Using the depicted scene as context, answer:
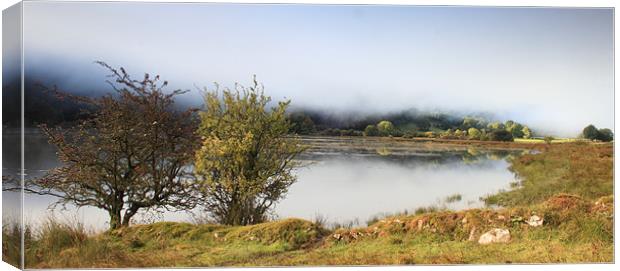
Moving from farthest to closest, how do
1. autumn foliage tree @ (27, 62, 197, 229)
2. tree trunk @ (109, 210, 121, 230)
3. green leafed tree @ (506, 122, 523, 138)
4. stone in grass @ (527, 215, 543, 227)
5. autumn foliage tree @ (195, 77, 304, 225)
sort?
green leafed tree @ (506, 122, 523, 138) → stone in grass @ (527, 215, 543, 227) → autumn foliage tree @ (195, 77, 304, 225) → tree trunk @ (109, 210, 121, 230) → autumn foliage tree @ (27, 62, 197, 229)

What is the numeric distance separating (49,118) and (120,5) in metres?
1.68

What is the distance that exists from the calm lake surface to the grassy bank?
6.3 inches

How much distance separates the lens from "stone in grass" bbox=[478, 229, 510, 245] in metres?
12.6

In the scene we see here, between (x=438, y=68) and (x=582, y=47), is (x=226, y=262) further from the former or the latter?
(x=582, y=47)

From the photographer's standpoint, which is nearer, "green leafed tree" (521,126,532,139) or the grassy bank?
the grassy bank

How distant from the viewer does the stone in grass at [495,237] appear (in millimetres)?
12570

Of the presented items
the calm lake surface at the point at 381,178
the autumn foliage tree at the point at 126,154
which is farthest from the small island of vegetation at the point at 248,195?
the calm lake surface at the point at 381,178

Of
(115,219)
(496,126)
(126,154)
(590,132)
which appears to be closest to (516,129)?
(496,126)

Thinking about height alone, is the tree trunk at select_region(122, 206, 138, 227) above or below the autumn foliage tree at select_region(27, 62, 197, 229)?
below

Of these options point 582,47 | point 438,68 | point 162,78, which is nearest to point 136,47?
point 162,78

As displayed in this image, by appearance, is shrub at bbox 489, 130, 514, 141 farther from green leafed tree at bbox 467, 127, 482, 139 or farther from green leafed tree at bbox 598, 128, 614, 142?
green leafed tree at bbox 598, 128, 614, 142

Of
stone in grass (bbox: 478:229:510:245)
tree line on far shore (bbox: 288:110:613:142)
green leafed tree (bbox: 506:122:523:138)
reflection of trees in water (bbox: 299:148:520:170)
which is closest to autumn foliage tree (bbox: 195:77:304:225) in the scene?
tree line on far shore (bbox: 288:110:613:142)

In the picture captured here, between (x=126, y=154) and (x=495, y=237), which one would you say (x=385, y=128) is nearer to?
(x=495, y=237)

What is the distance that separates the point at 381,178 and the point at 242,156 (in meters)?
1.85
